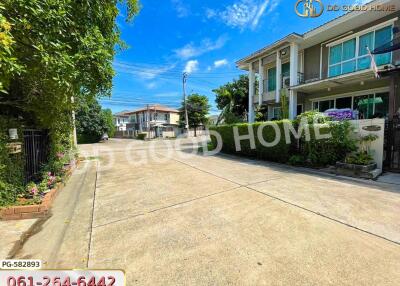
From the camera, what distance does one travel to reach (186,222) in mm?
3363

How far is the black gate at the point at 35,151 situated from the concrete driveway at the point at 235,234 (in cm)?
103

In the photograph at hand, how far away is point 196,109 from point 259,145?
24.0m

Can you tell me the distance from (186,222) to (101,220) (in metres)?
1.56

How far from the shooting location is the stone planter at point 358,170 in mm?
5926

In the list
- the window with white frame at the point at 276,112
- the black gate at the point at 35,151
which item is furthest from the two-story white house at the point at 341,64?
the black gate at the point at 35,151

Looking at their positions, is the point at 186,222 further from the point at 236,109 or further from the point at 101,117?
the point at 101,117

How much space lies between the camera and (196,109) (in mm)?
32406

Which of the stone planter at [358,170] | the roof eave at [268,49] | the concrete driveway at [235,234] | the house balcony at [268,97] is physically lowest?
the concrete driveway at [235,234]

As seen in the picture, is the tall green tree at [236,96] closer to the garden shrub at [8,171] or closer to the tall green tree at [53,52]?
the tall green tree at [53,52]

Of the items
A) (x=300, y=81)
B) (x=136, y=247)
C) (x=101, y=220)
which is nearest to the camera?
(x=136, y=247)

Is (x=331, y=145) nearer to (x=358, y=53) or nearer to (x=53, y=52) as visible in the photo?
(x=358, y=53)

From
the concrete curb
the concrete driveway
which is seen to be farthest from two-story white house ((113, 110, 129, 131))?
the concrete curb

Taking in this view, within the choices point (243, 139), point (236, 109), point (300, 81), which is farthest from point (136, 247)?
point (236, 109)

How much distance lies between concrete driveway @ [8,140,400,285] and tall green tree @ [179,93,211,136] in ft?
90.9
